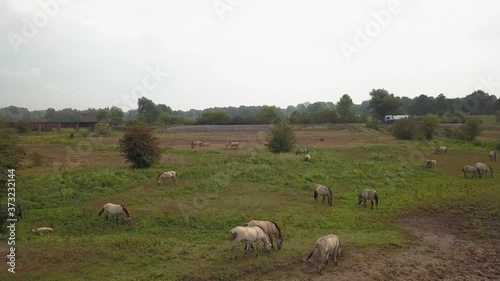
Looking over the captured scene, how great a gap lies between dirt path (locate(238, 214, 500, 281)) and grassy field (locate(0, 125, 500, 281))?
628 millimetres

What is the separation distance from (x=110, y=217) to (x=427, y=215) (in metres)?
16.0

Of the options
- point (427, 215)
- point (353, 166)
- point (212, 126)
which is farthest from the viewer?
point (212, 126)

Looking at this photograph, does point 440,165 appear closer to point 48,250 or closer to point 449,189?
point 449,189

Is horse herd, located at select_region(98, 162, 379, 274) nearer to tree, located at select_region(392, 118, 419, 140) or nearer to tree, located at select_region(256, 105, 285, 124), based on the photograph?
tree, located at select_region(392, 118, 419, 140)

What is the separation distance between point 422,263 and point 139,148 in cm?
2177

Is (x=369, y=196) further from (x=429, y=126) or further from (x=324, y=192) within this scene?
(x=429, y=126)

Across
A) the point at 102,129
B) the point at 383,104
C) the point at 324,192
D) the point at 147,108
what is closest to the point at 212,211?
the point at 324,192

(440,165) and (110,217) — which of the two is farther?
(440,165)

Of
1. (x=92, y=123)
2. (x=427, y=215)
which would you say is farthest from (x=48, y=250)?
(x=92, y=123)

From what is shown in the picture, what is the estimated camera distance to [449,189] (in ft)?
74.7

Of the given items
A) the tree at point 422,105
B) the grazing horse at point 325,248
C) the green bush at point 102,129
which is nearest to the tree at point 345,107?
the tree at point 422,105

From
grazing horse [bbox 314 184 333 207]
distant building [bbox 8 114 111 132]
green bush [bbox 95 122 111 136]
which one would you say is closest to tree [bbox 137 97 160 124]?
distant building [bbox 8 114 111 132]

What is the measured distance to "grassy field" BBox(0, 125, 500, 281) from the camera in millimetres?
12172

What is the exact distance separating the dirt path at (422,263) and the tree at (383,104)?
9078 cm
